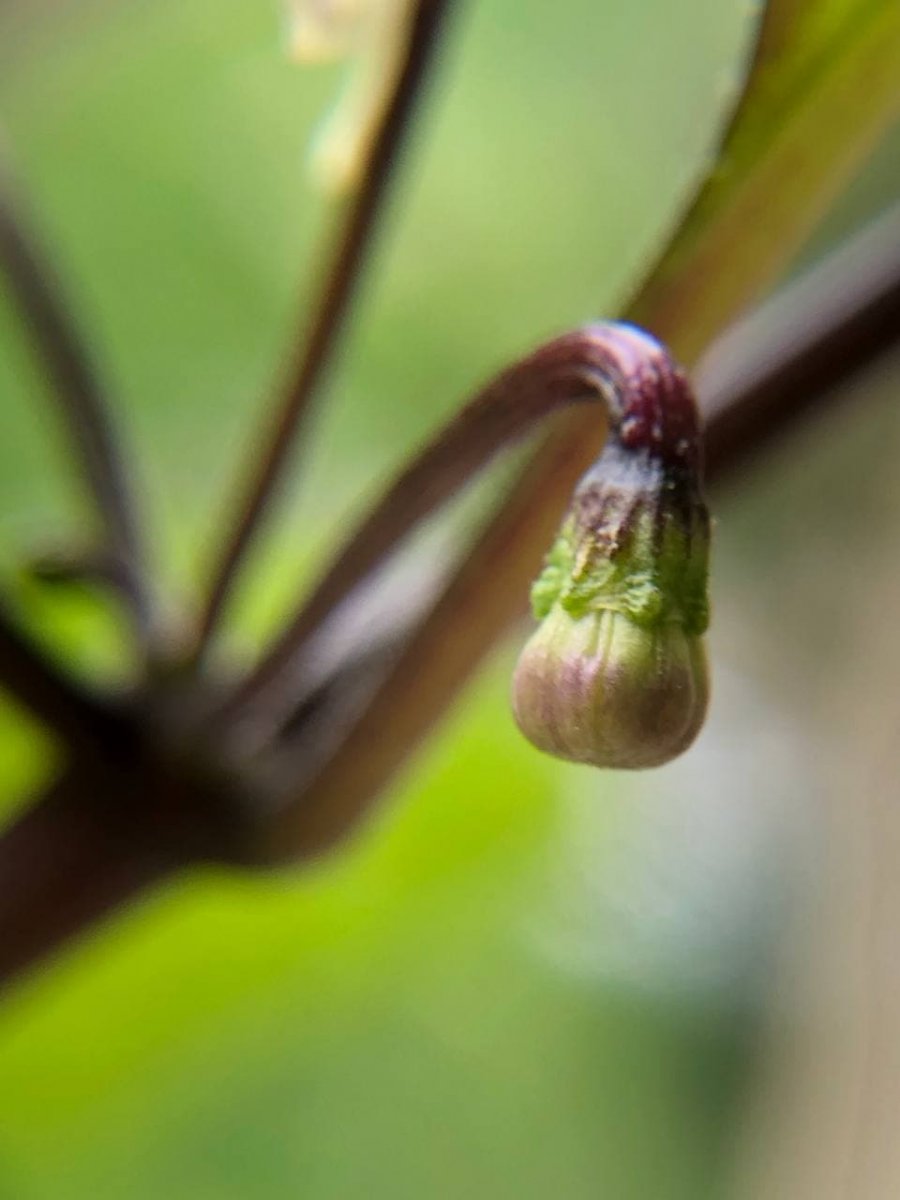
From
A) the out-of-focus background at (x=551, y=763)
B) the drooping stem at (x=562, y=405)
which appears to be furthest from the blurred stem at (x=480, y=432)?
the out-of-focus background at (x=551, y=763)

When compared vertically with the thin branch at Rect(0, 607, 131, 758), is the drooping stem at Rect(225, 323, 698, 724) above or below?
above

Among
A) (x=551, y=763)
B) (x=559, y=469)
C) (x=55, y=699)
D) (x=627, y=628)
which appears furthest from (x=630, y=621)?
(x=551, y=763)

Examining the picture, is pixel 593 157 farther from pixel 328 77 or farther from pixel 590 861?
pixel 590 861

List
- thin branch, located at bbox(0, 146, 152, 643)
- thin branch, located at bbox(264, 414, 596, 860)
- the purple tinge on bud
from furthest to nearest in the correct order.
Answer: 1. thin branch, located at bbox(0, 146, 152, 643)
2. thin branch, located at bbox(264, 414, 596, 860)
3. the purple tinge on bud

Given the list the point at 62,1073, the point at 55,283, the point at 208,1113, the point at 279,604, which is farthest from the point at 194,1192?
the point at 55,283

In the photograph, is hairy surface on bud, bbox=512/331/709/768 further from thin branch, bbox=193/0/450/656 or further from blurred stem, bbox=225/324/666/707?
thin branch, bbox=193/0/450/656

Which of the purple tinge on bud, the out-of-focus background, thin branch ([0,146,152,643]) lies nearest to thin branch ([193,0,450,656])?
thin branch ([0,146,152,643])

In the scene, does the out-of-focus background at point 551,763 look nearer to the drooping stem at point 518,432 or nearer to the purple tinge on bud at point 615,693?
the drooping stem at point 518,432

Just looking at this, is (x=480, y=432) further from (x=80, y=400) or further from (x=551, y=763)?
(x=551, y=763)
